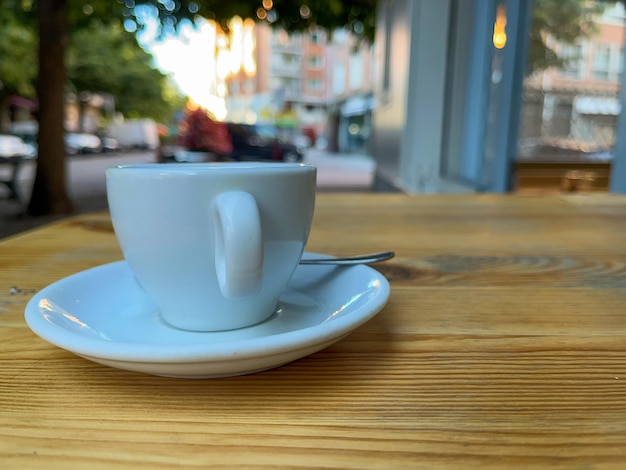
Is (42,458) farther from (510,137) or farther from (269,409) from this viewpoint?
(510,137)

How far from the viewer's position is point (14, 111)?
14508 mm

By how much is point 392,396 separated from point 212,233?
10cm

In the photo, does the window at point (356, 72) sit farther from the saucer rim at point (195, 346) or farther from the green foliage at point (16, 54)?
the saucer rim at point (195, 346)

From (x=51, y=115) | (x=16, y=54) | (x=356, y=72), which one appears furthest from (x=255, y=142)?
(x=356, y=72)

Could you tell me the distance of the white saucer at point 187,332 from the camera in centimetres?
19

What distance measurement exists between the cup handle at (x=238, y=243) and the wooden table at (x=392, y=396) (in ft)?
0.13

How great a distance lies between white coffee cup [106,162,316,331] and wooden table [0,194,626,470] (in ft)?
0.14

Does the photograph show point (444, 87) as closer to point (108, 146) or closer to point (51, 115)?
point (51, 115)

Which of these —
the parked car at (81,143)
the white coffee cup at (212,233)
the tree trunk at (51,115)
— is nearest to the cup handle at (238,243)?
the white coffee cup at (212,233)

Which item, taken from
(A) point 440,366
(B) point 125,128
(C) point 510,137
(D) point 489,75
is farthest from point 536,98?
(B) point 125,128

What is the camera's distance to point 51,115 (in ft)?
9.87

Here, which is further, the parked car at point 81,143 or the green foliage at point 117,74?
the parked car at point 81,143

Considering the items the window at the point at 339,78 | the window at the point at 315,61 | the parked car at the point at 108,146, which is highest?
the window at the point at 315,61

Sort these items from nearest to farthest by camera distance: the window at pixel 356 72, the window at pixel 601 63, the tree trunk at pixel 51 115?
the tree trunk at pixel 51 115 < the window at pixel 601 63 < the window at pixel 356 72
